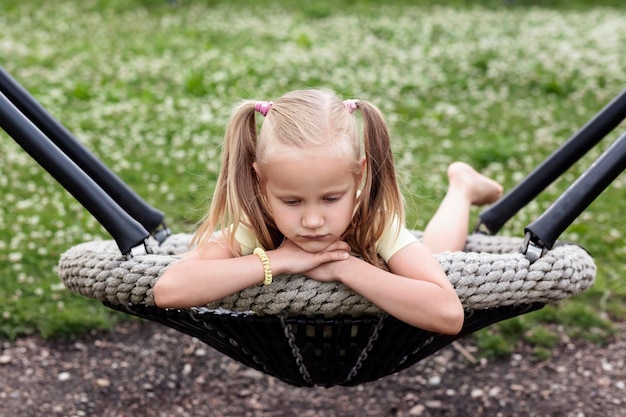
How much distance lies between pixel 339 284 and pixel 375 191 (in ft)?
1.03

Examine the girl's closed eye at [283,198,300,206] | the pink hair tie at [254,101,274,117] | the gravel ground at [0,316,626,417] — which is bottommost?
the gravel ground at [0,316,626,417]

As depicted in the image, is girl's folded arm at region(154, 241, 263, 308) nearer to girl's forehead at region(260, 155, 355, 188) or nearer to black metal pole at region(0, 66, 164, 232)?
girl's forehead at region(260, 155, 355, 188)

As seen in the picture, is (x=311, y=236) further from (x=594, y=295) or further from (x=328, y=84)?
(x=328, y=84)

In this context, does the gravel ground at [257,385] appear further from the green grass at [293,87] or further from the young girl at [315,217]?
the young girl at [315,217]

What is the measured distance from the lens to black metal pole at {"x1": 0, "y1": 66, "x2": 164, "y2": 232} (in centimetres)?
282

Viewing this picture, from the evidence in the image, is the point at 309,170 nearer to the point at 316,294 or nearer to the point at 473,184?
the point at 316,294

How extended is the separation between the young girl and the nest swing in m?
0.06

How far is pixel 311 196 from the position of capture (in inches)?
81.6

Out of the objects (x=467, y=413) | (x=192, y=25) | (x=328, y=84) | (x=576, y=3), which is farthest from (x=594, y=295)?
(x=576, y=3)

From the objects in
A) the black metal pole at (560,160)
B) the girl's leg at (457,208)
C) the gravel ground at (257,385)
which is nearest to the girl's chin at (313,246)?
the girl's leg at (457,208)

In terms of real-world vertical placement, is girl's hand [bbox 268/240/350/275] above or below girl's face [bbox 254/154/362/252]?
below

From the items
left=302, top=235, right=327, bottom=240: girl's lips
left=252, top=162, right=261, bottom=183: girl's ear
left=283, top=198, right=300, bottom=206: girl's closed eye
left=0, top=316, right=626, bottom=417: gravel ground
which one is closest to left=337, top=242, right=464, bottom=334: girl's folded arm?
left=302, top=235, right=327, bottom=240: girl's lips

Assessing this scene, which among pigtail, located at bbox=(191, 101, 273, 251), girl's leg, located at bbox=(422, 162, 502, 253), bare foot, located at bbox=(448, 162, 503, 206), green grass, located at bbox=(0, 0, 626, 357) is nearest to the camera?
pigtail, located at bbox=(191, 101, 273, 251)

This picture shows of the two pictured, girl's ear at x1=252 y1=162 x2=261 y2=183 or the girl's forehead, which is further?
girl's ear at x1=252 y1=162 x2=261 y2=183
